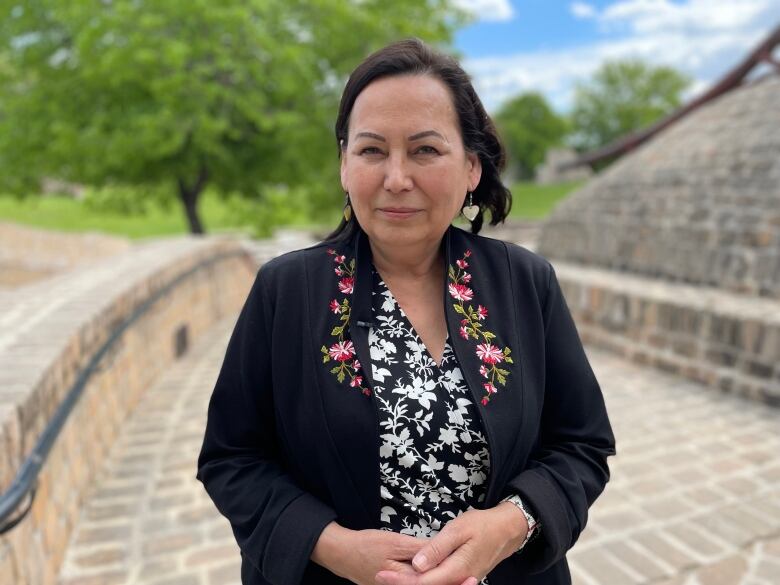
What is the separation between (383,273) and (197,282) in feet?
23.0

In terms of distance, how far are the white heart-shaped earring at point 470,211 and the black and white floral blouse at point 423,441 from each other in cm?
43

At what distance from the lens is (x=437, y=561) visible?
131 cm

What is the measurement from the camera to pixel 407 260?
63.0 inches

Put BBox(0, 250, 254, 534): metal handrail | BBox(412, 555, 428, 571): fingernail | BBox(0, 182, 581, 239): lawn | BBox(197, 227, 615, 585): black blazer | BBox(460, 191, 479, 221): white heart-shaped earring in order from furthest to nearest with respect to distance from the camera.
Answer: BBox(0, 182, 581, 239): lawn
BBox(0, 250, 254, 534): metal handrail
BBox(460, 191, 479, 221): white heart-shaped earring
BBox(197, 227, 615, 585): black blazer
BBox(412, 555, 428, 571): fingernail

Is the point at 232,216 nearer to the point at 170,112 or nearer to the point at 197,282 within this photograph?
the point at 170,112

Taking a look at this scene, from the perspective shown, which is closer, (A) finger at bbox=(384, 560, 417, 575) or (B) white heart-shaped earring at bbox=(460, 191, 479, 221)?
(A) finger at bbox=(384, 560, 417, 575)

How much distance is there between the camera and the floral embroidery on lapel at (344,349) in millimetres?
1413

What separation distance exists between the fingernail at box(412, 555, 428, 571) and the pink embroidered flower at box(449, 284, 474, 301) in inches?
23.3

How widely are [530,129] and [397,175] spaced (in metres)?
59.8

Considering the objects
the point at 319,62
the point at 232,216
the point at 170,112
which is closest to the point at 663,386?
the point at 170,112

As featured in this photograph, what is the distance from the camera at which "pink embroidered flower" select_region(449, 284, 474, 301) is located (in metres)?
1.54

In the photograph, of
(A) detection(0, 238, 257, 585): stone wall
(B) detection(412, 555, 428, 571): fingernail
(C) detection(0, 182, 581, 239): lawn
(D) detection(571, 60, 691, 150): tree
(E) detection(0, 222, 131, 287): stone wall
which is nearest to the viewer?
(B) detection(412, 555, 428, 571): fingernail

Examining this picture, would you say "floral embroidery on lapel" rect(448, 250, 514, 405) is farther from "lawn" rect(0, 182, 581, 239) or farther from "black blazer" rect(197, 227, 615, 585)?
"lawn" rect(0, 182, 581, 239)

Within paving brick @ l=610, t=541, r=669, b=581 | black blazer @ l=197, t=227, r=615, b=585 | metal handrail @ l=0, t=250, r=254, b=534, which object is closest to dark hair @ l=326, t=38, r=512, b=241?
black blazer @ l=197, t=227, r=615, b=585
